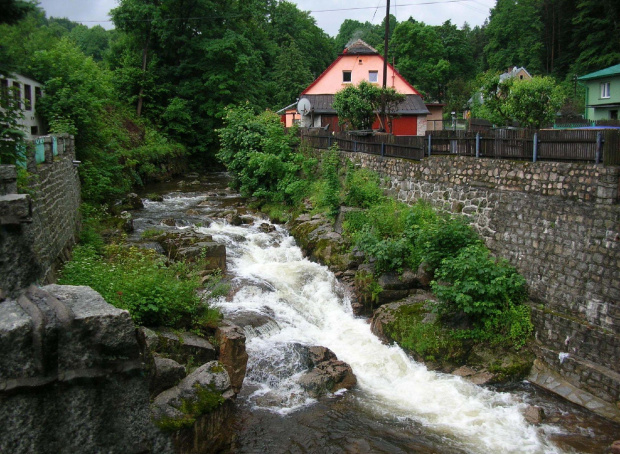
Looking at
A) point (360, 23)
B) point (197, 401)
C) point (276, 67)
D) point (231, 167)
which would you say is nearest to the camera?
point (197, 401)

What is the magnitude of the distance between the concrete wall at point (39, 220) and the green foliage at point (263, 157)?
8.41 metres

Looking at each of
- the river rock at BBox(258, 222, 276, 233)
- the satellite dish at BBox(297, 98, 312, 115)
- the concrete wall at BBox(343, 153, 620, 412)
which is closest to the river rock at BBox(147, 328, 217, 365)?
the concrete wall at BBox(343, 153, 620, 412)

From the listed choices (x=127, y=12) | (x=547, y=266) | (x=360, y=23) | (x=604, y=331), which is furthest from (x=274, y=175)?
(x=360, y=23)

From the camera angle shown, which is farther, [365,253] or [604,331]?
[365,253]

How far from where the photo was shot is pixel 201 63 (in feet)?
127

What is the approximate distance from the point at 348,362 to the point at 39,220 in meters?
6.86

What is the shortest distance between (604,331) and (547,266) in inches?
73.9

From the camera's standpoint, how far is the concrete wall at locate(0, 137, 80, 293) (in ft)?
10.9

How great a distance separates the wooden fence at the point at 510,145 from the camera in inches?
422

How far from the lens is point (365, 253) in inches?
590

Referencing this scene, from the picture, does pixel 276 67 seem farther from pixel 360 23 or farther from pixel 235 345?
pixel 360 23

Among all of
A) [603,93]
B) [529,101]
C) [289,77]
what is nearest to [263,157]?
[529,101]

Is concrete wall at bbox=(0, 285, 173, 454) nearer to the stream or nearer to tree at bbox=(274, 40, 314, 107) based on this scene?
the stream

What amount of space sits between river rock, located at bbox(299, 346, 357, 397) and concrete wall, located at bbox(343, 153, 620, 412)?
13.9 ft
